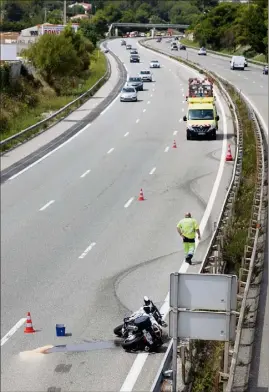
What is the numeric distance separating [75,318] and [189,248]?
4.51 m

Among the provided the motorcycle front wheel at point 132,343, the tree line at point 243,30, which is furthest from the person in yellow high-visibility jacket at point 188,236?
the tree line at point 243,30

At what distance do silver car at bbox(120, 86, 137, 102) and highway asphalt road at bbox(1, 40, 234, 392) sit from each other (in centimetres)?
539

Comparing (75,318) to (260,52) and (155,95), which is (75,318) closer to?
(155,95)

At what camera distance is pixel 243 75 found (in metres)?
72.7

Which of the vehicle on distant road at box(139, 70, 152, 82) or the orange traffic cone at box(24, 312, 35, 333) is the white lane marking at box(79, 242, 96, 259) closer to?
the orange traffic cone at box(24, 312, 35, 333)

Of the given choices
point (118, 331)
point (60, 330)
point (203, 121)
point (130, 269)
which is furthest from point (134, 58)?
point (118, 331)

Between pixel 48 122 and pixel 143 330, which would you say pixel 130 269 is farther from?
pixel 48 122

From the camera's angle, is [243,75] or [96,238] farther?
[243,75]

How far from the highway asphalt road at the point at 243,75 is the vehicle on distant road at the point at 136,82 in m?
5.35

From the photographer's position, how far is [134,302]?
15.6 meters

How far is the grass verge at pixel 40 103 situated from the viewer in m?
44.2

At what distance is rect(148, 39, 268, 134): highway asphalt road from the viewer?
5341 centimetres

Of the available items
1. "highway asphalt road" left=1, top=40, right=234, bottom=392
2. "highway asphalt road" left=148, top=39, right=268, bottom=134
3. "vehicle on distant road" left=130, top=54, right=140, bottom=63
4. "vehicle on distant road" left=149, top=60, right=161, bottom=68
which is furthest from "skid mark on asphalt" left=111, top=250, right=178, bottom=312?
"vehicle on distant road" left=130, top=54, right=140, bottom=63

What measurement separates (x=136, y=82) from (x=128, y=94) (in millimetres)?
2873
